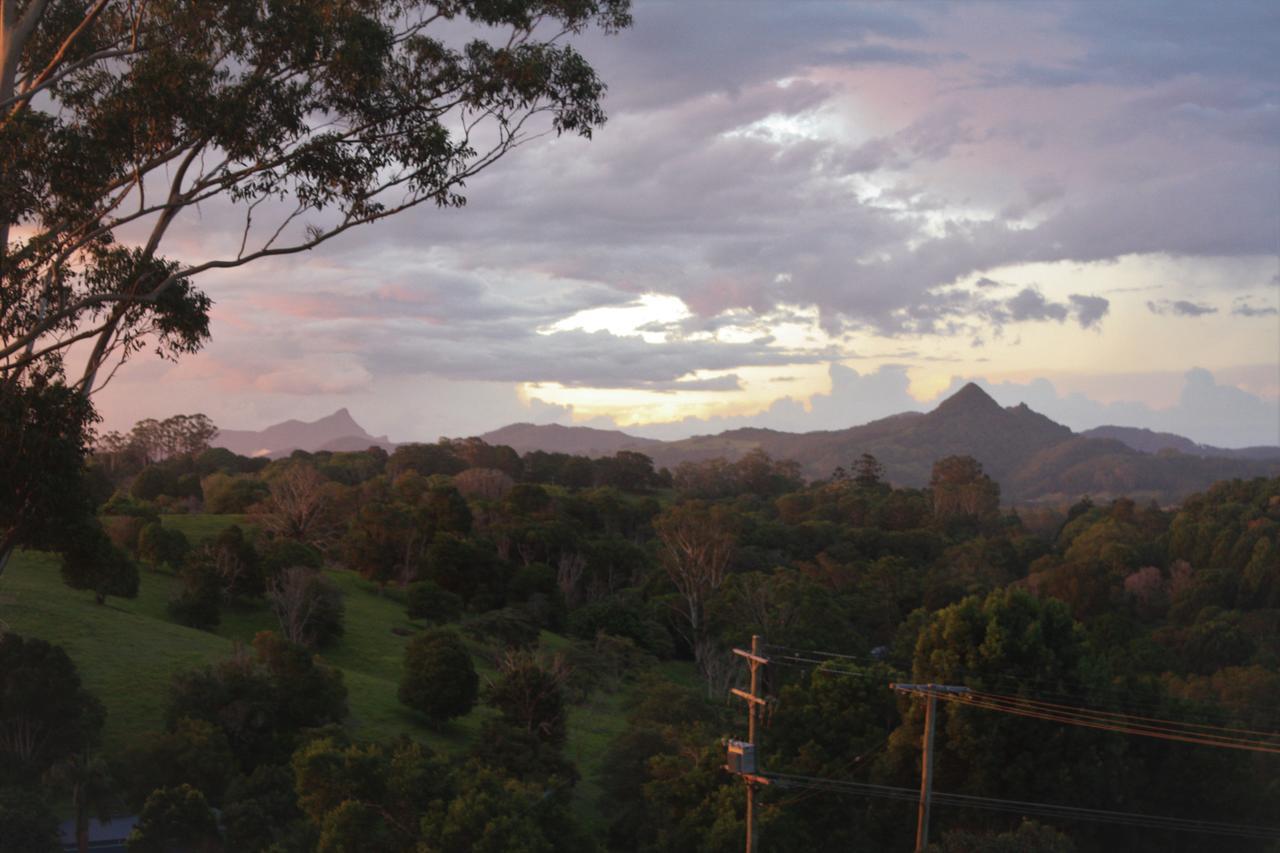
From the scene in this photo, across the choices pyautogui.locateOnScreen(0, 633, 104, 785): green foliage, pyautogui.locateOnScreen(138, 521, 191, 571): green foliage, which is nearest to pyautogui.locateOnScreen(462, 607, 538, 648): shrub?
pyautogui.locateOnScreen(138, 521, 191, 571): green foliage

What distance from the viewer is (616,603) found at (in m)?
59.3

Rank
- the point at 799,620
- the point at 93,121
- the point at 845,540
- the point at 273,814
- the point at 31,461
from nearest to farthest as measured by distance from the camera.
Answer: the point at 31,461
the point at 93,121
the point at 273,814
the point at 799,620
the point at 845,540

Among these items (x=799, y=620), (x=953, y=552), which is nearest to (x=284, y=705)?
(x=799, y=620)

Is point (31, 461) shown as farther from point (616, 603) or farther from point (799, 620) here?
point (616, 603)

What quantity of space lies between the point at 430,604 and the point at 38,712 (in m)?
26.3

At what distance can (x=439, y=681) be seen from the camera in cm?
3606

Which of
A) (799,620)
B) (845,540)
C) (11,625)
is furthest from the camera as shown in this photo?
(845,540)

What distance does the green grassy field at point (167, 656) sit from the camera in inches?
1248

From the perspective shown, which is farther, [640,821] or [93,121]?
[640,821]

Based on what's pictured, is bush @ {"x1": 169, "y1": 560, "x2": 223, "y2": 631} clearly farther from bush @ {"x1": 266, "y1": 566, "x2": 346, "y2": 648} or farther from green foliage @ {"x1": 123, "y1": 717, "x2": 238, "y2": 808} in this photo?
green foliage @ {"x1": 123, "y1": 717, "x2": 238, "y2": 808}

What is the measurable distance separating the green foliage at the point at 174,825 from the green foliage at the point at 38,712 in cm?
531

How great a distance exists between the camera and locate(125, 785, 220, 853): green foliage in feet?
70.1

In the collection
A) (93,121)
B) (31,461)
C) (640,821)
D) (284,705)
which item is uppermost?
(93,121)

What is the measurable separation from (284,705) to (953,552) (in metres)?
50.8
